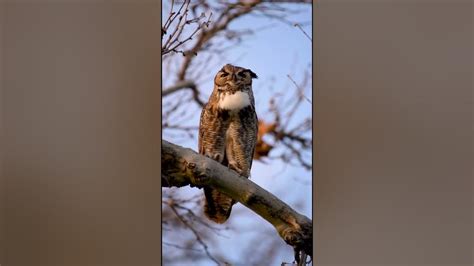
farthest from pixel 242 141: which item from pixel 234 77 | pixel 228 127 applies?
pixel 234 77

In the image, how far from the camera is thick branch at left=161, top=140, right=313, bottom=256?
216 centimetres

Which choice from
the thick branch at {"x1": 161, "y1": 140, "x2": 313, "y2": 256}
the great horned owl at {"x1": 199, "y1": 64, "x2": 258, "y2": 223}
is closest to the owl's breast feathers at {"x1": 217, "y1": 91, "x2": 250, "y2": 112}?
the great horned owl at {"x1": 199, "y1": 64, "x2": 258, "y2": 223}

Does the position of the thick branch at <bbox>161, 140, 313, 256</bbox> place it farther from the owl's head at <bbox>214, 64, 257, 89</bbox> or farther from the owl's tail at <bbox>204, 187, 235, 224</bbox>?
the owl's head at <bbox>214, 64, 257, 89</bbox>

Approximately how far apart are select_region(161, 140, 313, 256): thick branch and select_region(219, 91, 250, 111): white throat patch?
0.67 feet

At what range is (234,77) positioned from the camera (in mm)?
2170

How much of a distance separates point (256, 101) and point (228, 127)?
0.46 feet

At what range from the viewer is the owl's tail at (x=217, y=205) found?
2160mm

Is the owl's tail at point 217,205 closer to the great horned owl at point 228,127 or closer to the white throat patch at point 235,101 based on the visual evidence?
the great horned owl at point 228,127

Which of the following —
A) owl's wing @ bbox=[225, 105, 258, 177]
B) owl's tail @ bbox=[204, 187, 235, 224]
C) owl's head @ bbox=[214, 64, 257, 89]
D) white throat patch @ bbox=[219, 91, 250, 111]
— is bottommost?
owl's tail @ bbox=[204, 187, 235, 224]

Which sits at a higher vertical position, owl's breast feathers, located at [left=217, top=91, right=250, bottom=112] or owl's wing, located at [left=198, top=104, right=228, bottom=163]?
owl's breast feathers, located at [left=217, top=91, right=250, bottom=112]
